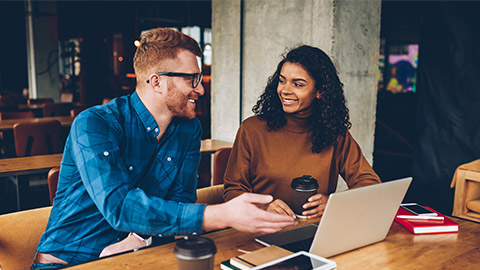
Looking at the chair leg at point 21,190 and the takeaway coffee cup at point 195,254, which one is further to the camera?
the chair leg at point 21,190

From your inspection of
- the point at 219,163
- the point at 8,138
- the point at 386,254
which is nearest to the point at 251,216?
the point at 386,254

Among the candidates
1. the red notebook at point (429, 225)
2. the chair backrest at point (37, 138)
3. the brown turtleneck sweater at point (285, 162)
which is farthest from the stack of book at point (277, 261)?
the chair backrest at point (37, 138)

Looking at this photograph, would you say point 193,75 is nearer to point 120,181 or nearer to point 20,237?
point 120,181

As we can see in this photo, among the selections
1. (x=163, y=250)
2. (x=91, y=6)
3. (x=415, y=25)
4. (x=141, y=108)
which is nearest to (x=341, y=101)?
(x=141, y=108)

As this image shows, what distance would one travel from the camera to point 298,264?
1205 millimetres

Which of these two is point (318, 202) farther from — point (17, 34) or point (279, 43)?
→ point (17, 34)

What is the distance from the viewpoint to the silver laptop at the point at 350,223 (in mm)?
1290

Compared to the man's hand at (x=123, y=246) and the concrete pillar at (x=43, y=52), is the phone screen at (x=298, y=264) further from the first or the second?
the concrete pillar at (x=43, y=52)

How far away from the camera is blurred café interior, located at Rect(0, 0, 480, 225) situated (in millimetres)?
4656

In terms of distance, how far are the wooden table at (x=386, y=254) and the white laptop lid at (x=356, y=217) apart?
0.05 meters

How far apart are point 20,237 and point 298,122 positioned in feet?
4.80

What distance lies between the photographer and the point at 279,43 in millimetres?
3838

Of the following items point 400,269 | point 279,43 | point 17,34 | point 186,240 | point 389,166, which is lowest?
point 389,166

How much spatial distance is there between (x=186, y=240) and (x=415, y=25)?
13116mm
